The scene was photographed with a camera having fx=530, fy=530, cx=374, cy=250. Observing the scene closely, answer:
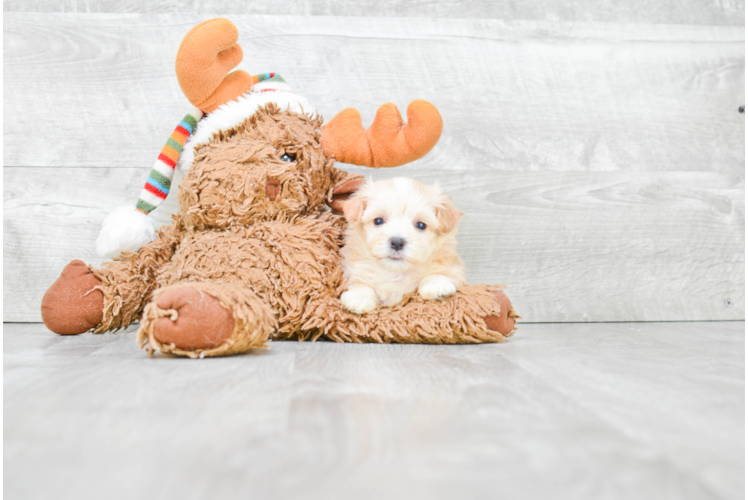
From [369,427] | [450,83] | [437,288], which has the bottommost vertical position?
[369,427]

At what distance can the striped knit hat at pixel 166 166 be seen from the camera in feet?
3.39

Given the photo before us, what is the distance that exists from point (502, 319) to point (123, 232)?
749mm

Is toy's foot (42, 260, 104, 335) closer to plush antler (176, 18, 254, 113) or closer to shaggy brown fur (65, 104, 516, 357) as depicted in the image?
shaggy brown fur (65, 104, 516, 357)

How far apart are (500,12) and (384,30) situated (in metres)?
0.31

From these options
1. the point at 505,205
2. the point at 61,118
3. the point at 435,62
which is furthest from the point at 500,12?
the point at 61,118

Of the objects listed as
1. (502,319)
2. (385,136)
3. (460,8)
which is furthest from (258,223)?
(460,8)

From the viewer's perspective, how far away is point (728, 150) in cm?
143

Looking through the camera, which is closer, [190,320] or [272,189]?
[190,320]

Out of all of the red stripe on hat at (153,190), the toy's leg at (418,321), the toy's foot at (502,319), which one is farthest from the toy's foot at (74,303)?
the toy's foot at (502,319)

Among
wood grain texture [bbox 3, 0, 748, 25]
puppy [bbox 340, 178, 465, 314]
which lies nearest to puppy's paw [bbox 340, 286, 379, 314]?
A: puppy [bbox 340, 178, 465, 314]

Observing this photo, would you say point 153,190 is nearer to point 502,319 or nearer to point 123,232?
point 123,232

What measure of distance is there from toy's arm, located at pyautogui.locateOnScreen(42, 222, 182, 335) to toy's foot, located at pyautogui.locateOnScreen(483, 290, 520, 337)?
0.66 m

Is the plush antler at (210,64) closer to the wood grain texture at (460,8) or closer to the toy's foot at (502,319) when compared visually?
the wood grain texture at (460,8)

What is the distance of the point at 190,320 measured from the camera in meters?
0.74
